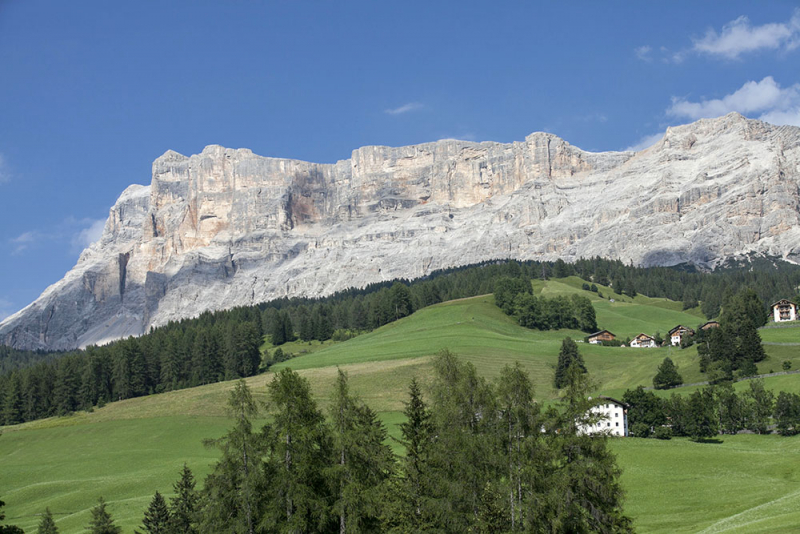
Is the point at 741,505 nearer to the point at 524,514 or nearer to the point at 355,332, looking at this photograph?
the point at 524,514

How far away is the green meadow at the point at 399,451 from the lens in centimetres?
4725

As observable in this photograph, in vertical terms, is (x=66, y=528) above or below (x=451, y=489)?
below

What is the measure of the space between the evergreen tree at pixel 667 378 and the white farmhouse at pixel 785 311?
2094 inches

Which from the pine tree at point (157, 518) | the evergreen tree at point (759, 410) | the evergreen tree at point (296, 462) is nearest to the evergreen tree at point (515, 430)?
the evergreen tree at point (296, 462)

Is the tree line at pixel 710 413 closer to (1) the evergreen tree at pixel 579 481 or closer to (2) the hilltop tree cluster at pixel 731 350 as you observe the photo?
(2) the hilltop tree cluster at pixel 731 350

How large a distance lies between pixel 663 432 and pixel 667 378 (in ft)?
67.2

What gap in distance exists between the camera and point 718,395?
7500 centimetres

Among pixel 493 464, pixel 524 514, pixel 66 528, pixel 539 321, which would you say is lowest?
pixel 66 528

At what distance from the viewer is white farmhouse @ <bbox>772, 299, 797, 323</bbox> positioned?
132m

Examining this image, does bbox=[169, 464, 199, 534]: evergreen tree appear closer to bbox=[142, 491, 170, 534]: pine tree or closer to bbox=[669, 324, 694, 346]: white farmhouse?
bbox=[142, 491, 170, 534]: pine tree

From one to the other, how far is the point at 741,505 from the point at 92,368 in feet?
350

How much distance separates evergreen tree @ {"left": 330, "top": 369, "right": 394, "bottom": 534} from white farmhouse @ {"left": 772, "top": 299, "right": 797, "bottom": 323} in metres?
121

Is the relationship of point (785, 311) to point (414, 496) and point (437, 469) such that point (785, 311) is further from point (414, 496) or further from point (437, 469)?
point (414, 496)

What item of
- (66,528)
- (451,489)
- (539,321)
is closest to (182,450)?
(66,528)
